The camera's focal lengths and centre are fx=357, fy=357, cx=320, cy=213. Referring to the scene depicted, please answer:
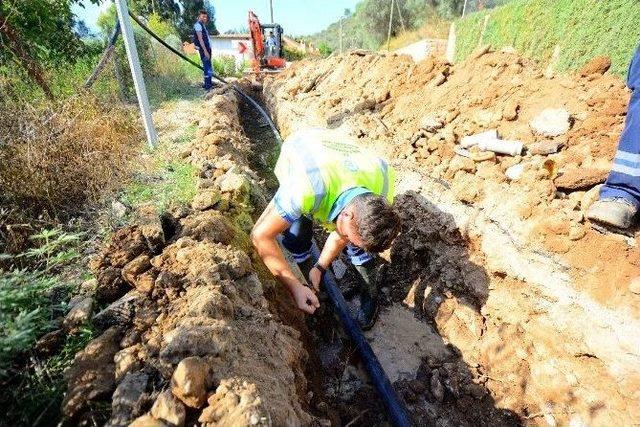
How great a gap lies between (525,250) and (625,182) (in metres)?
0.74

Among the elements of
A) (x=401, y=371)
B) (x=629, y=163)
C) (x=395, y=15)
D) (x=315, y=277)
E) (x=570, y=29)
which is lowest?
(x=401, y=371)

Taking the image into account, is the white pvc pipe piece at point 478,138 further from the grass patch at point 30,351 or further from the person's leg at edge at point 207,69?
the person's leg at edge at point 207,69

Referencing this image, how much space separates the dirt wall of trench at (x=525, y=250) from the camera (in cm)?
220

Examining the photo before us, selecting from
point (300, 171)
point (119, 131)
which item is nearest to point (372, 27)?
point (119, 131)

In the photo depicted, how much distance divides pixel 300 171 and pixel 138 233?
3.51 feet

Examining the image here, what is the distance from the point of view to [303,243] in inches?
116

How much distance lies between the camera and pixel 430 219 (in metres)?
3.32

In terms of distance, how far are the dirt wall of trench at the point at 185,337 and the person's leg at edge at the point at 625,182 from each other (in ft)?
6.87

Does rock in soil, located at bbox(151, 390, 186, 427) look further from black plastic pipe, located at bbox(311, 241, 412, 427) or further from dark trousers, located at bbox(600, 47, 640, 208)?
dark trousers, located at bbox(600, 47, 640, 208)

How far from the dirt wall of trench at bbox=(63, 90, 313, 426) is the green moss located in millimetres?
3789

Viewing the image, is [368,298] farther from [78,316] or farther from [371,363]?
[78,316]

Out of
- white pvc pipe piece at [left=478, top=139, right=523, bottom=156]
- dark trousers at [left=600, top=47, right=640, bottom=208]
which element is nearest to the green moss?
dark trousers at [left=600, top=47, right=640, bottom=208]

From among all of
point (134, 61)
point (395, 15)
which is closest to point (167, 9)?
point (395, 15)

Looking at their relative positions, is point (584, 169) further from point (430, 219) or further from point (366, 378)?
point (366, 378)
